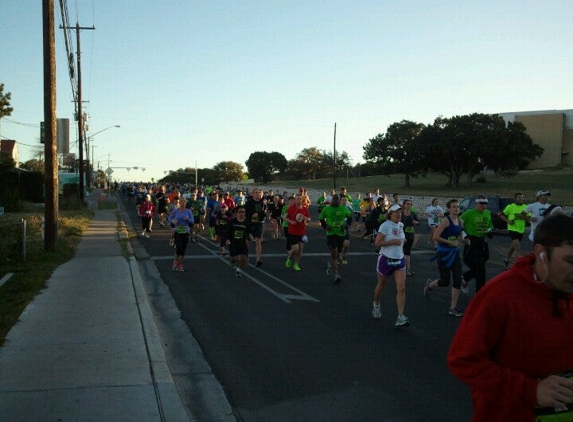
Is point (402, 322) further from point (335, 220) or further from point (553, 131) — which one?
point (553, 131)

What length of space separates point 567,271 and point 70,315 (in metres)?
7.75

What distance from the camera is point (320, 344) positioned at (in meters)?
7.95

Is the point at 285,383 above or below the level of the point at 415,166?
below

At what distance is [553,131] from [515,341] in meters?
83.0

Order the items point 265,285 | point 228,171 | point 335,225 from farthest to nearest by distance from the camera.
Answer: point 228,171, point 335,225, point 265,285

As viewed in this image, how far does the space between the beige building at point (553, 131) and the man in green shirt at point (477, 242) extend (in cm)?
7325

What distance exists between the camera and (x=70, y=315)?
9008 millimetres

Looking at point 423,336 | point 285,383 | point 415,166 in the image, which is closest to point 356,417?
point 285,383

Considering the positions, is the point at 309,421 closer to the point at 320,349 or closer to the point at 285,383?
the point at 285,383

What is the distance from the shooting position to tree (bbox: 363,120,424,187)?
7194cm

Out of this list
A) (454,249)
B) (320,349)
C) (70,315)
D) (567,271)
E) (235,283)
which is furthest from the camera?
(235,283)

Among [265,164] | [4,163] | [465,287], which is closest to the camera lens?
[465,287]

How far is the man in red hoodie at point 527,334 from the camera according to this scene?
260 cm

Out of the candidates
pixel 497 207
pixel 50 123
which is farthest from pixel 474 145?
pixel 50 123
